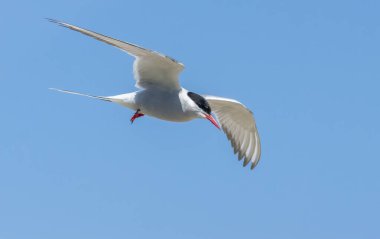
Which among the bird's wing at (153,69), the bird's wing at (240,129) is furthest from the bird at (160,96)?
the bird's wing at (240,129)

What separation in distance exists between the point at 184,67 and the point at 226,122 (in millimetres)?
2576

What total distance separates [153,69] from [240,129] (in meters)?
2.55

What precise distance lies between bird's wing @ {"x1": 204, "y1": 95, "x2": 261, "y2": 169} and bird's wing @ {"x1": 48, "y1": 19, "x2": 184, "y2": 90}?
1613 millimetres

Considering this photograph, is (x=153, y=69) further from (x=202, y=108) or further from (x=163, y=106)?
(x=202, y=108)

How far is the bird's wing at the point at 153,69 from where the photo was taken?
10.2 meters

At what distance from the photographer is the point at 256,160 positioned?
41.2 ft

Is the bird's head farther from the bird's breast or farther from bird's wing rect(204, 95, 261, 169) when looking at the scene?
bird's wing rect(204, 95, 261, 169)

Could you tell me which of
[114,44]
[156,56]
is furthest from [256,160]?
[114,44]

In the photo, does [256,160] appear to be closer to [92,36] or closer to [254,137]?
[254,137]

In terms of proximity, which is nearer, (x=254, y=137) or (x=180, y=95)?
(x=180, y=95)

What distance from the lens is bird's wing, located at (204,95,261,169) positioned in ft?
40.9

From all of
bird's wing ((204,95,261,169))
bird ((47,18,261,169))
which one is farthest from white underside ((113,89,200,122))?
bird's wing ((204,95,261,169))

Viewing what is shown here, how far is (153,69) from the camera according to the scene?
10742mm

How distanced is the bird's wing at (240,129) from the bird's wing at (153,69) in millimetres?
1613
